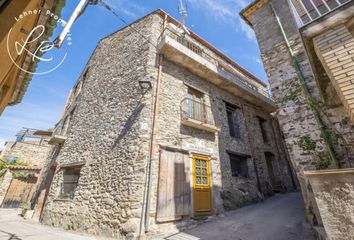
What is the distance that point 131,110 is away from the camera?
7.00 m

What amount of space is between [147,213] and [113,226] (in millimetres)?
1089

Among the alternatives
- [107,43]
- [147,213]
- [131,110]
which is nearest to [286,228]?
[147,213]

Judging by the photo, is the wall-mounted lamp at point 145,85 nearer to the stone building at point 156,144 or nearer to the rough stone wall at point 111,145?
the stone building at point 156,144

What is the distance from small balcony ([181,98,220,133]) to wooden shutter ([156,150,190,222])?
143cm

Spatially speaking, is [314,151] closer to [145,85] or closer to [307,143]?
[307,143]

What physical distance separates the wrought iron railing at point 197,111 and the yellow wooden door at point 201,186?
184cm

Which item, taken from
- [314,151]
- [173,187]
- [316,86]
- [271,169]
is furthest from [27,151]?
[316,86]

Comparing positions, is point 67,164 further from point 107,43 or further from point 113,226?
point 107,43

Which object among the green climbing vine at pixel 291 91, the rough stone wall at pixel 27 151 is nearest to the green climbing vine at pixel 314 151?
the green climbing vine at pixel 291 91

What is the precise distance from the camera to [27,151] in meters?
17.9

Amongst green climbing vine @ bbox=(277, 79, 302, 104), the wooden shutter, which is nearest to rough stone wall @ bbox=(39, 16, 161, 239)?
the wooden shutter

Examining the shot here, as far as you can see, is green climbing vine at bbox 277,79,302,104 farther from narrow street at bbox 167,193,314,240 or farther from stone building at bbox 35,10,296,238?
stone building at bbox 35,10,296,238

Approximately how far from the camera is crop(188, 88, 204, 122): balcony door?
8227 millimetres

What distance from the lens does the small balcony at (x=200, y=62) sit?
7809mm
